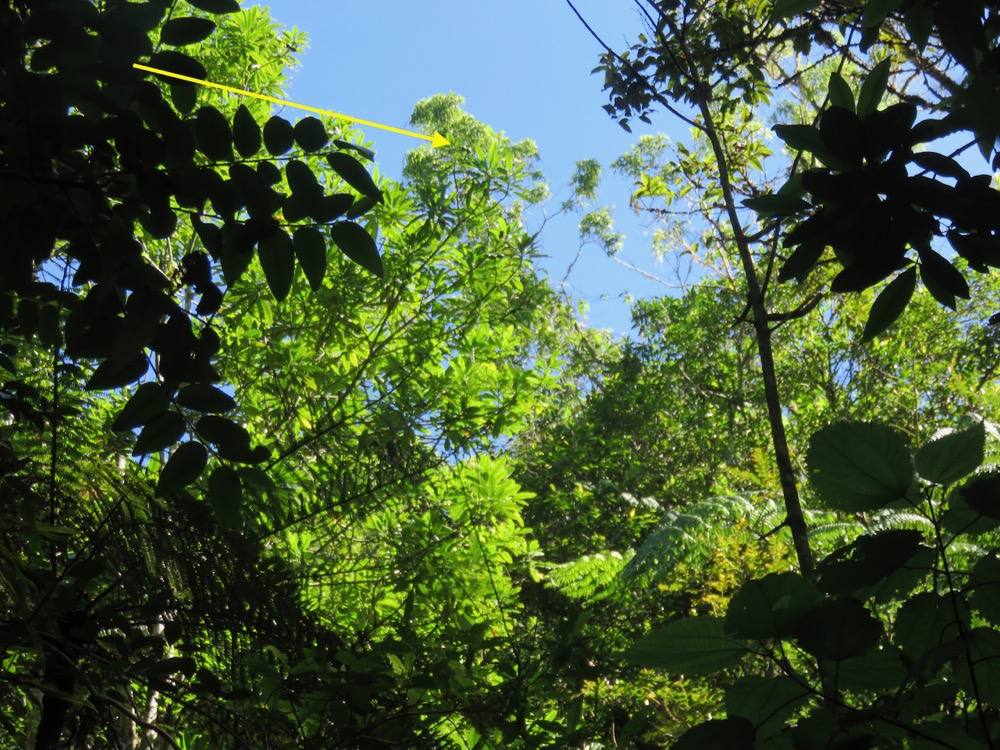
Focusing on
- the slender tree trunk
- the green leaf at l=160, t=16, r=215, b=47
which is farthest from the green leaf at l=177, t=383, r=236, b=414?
the slender tree trunk

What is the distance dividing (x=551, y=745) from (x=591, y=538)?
617cm

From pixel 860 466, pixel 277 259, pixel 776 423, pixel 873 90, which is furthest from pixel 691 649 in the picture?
pixel 776 423

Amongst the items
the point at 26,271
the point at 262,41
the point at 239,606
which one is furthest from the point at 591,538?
the point at 26,271

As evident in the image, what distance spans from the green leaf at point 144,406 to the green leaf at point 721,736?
677 millimetres

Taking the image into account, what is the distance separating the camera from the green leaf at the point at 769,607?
0.63 meters

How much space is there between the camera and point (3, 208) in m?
0.94

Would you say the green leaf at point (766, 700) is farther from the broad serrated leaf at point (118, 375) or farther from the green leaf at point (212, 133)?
the green leaf at point (212, 133)

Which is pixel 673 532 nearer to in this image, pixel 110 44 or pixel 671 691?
pixel 671 691

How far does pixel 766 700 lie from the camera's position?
0.65 meters

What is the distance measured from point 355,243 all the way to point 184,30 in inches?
12.6

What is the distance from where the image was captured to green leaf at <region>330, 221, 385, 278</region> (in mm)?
1049

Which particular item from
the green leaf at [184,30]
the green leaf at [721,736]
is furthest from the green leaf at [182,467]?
the green leaf at [721,736]

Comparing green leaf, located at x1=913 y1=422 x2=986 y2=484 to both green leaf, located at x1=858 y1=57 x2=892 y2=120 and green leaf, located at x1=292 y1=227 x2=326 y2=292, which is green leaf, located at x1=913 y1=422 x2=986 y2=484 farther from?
green leaf, located at x1=292 y1=227 x2=326 y2=292

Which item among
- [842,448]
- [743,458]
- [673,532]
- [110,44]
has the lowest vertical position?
[842,448]
